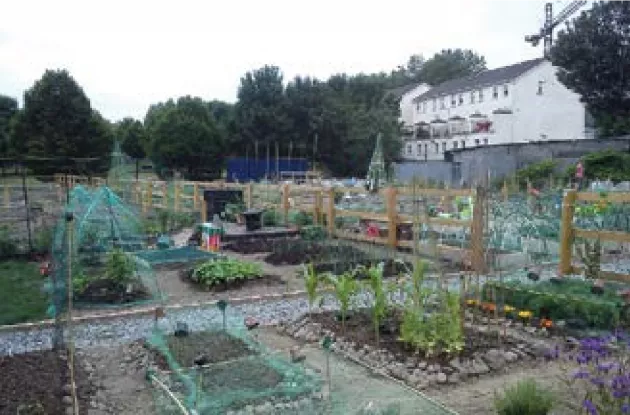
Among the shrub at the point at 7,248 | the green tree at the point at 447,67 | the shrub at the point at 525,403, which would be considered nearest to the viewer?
the shrub at the point at 525,403

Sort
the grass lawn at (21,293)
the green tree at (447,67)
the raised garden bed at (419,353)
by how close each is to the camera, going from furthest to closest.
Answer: the green tree at (447,67) → the grass lawn at (21,293) → the raised garden bed at (419,353)

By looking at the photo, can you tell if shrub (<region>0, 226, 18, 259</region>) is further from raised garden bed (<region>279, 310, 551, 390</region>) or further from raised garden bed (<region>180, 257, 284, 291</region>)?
raised garden bed (<region>279, 310, 551, 390</region>)

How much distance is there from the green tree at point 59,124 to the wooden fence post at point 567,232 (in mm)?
31979

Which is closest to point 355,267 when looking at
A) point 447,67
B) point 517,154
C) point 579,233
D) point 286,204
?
point 579,233

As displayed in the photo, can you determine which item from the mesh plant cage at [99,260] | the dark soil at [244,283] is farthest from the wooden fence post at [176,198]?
the dark soil at [244,283]

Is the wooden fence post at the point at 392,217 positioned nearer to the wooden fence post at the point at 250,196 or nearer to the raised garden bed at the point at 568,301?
the raised garden bed at the point at 568,301

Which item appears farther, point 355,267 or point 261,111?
point 261,111

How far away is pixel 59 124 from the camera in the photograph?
123ft

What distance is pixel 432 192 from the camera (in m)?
11.2

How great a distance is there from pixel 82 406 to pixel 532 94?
43373mm

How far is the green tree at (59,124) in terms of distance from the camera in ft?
120

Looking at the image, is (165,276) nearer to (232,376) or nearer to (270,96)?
→ (232,376)

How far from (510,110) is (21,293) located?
132 ft

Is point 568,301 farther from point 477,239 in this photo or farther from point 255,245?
point 255,245
